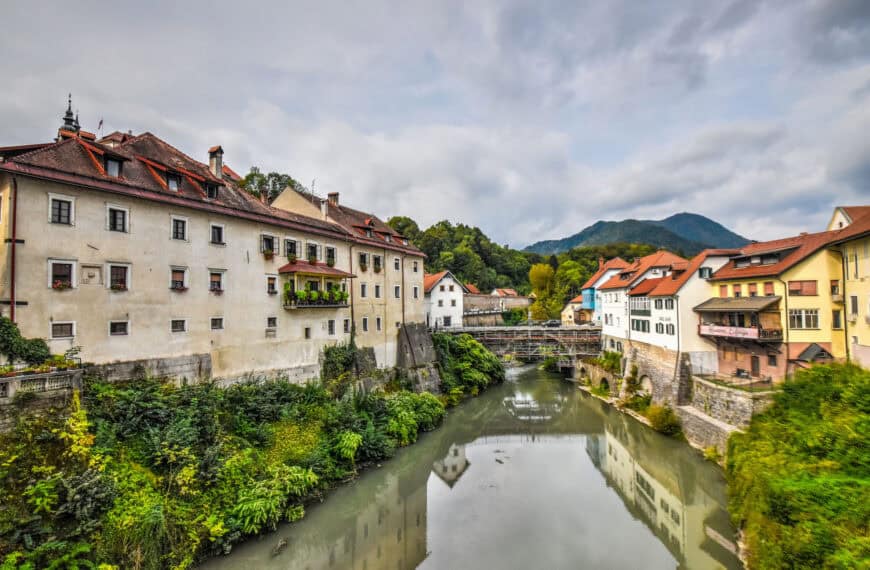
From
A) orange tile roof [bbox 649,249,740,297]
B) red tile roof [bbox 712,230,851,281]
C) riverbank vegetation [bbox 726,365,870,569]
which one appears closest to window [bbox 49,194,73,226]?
riverbank vegetation [bbox 726,365,870,569]

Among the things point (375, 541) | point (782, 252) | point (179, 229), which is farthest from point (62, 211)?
point (782, 252)

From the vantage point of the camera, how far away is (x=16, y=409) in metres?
10.8

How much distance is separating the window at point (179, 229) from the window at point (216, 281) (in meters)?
1.93

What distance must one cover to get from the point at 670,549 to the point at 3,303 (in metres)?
23.9

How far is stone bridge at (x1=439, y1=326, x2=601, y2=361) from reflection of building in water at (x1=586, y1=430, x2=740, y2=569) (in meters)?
16.7

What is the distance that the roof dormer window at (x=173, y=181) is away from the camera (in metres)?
17.3

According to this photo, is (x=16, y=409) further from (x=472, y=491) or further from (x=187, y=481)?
(x=472, y=491)

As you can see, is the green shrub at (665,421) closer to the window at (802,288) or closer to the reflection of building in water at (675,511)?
the reflection of building in water at (675,511)

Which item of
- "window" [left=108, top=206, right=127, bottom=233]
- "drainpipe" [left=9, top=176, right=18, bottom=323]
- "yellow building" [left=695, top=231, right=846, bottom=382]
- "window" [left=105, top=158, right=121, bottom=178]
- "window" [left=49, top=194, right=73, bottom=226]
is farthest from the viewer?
"yellow building" [left=695, top=231, right=846, bottom=382]

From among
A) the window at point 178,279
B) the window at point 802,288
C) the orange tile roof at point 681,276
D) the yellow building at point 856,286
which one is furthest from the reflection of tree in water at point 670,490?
the window at point 178,279

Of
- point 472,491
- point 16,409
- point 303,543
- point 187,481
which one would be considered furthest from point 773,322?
point 16,409

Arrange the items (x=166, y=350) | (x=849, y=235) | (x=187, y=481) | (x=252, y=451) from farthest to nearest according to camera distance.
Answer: (x=849, y=235) → (x=166, y=350) → (x=252, y=451) → (x=187, y=481)

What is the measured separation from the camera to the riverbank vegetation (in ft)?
26.4

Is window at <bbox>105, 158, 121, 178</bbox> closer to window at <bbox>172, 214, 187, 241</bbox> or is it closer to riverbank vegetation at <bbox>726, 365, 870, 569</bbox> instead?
window at <bbox>172, 214, 187, 241</bbox>
